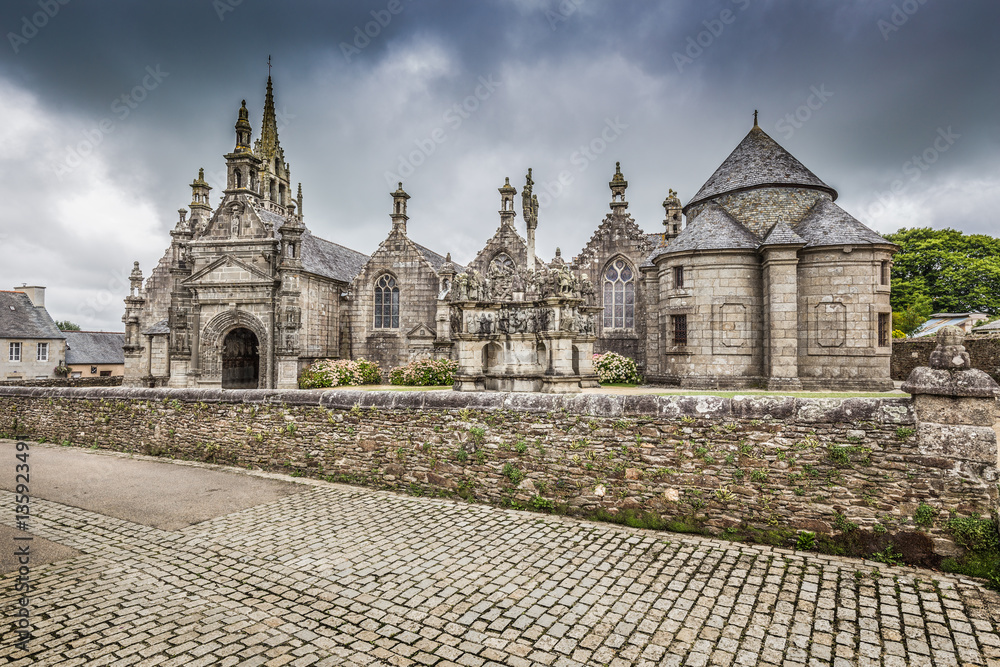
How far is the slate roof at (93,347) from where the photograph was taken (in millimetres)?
41019

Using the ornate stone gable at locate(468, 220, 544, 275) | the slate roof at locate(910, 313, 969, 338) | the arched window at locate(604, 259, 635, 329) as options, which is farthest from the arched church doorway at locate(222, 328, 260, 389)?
the slate roof at locate(910, 313, 969, 338)

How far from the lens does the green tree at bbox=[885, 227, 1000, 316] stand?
113 feet

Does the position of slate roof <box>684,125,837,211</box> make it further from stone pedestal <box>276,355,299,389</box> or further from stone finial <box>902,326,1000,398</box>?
stone pedestal <box>276,355,299,389</box>

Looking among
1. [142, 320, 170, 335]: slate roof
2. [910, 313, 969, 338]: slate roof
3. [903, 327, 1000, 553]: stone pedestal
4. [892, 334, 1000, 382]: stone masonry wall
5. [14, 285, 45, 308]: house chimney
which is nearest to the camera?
[903, 327, 1000, 553]: stone pedestal

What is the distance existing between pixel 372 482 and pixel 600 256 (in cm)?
1693

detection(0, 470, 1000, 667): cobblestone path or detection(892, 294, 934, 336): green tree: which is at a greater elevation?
detection(892, 294, 934, 336): green tree

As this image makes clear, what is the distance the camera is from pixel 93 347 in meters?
42.9

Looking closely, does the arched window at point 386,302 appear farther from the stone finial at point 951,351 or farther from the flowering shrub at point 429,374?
the stone finial at point 951,351

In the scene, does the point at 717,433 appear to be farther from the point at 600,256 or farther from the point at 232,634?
the point at 600,256

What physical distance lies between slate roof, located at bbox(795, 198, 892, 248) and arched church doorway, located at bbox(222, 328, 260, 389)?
2201 centimetres

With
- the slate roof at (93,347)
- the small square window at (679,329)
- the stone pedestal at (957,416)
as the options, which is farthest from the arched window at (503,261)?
the slate roof at (93,347)

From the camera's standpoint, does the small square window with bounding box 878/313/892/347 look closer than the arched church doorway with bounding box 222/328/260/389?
Yes

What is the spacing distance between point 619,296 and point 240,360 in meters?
17.9

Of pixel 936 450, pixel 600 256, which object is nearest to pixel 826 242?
pixel 600 256
